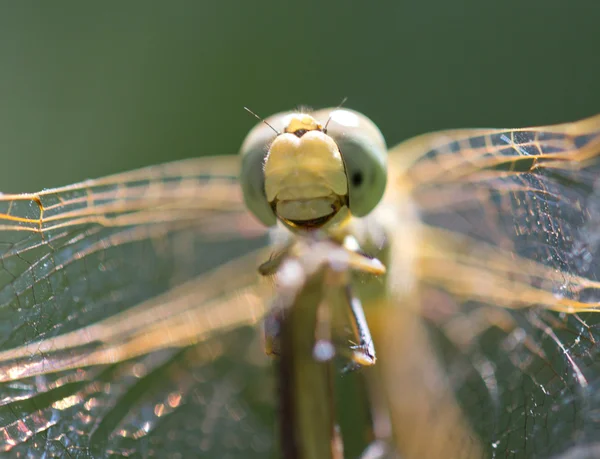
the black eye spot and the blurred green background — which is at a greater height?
the blurred green background

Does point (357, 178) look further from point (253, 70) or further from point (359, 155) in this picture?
point (253, 70)

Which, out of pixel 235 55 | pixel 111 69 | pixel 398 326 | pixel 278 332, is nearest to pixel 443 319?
pixel 398 326

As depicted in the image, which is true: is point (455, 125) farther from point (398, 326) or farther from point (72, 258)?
point (72, 258)

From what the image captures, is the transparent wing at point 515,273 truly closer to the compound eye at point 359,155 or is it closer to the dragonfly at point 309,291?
the dragonfly at point 309,291

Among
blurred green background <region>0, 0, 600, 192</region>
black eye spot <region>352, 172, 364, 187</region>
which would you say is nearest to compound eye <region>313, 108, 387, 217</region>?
black eye spot <region>352, 172, 364, 187</region>

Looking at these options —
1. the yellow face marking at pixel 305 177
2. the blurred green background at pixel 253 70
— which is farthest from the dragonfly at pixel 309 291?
the blurred green background at pixel 253 70

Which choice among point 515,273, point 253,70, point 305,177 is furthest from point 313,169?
point 253,70

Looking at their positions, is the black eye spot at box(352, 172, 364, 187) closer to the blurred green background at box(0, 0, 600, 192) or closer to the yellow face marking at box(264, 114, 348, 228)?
the yellow face marking at box(264, 114, 348, 228)
